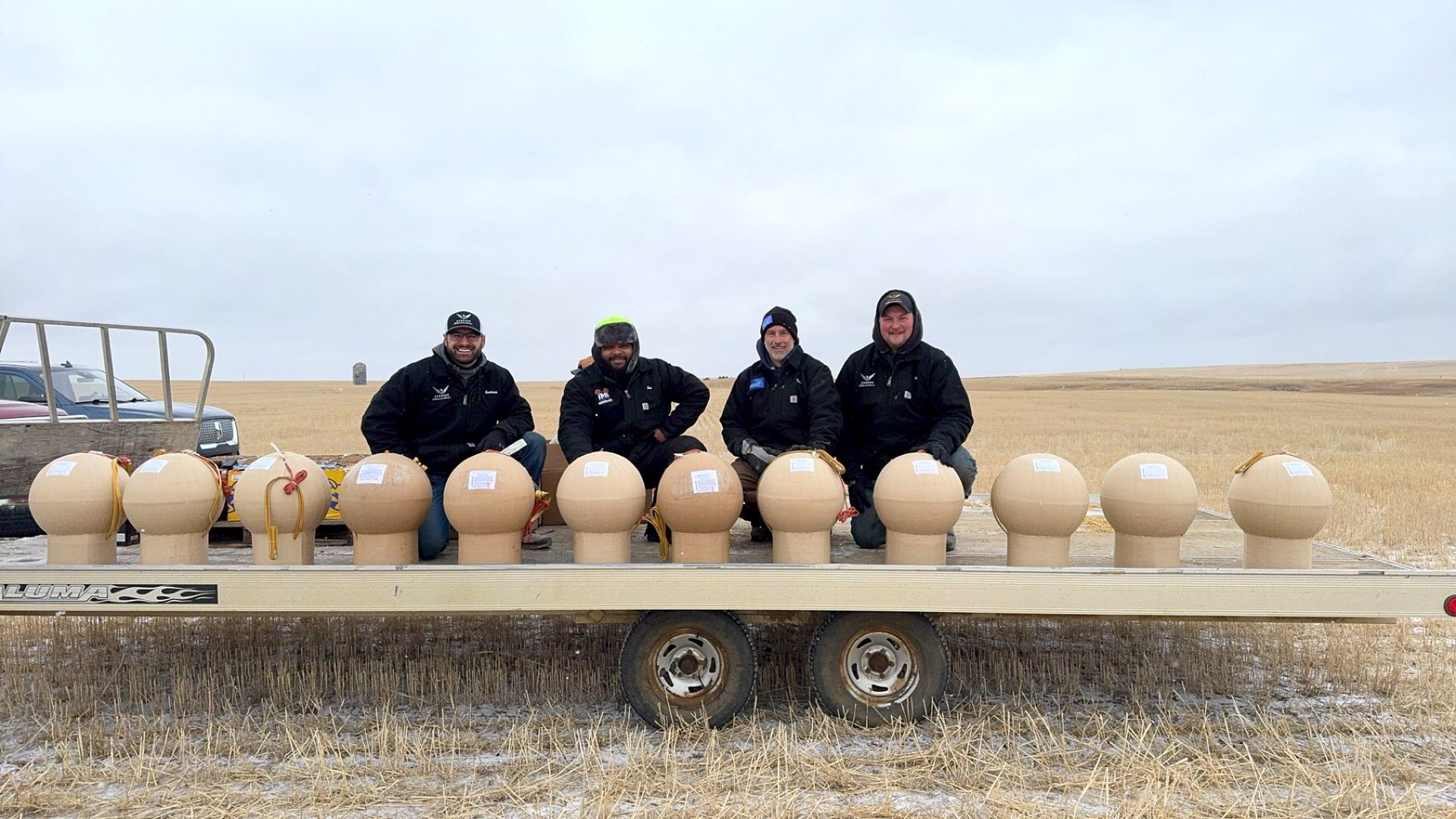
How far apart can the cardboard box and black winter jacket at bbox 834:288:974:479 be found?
1.95 metres

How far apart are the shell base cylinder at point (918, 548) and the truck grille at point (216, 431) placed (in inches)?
371

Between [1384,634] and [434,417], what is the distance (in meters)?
5.76

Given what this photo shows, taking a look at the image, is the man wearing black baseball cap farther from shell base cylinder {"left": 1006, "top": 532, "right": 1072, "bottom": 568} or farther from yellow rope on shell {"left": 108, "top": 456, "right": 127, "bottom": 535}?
shell base cylinder {"left": 1006, "top": 532, "right": 1072, "bottom": 568}

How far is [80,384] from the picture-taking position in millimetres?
10164

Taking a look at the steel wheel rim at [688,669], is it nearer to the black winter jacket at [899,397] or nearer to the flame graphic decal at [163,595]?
the black winter jacket at [899,397]

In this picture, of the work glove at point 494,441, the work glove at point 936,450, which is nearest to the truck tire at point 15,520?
the work glove at point 494,441

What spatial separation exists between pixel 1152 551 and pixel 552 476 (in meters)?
3.66

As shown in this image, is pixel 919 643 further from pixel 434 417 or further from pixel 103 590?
pixel 103 590

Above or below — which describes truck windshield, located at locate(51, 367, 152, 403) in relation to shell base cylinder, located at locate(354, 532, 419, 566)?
above

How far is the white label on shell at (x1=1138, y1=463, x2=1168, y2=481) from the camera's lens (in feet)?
14.3

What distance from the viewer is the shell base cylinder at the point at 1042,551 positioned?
173 inches

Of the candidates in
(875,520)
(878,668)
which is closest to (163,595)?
(878,668)

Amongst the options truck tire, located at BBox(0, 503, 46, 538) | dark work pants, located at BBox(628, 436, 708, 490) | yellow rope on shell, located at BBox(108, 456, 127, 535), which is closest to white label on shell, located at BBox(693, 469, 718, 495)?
dark work pants, located at BBox(628, 436, 708, 490)

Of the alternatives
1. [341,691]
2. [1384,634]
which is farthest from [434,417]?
[1384,634]
